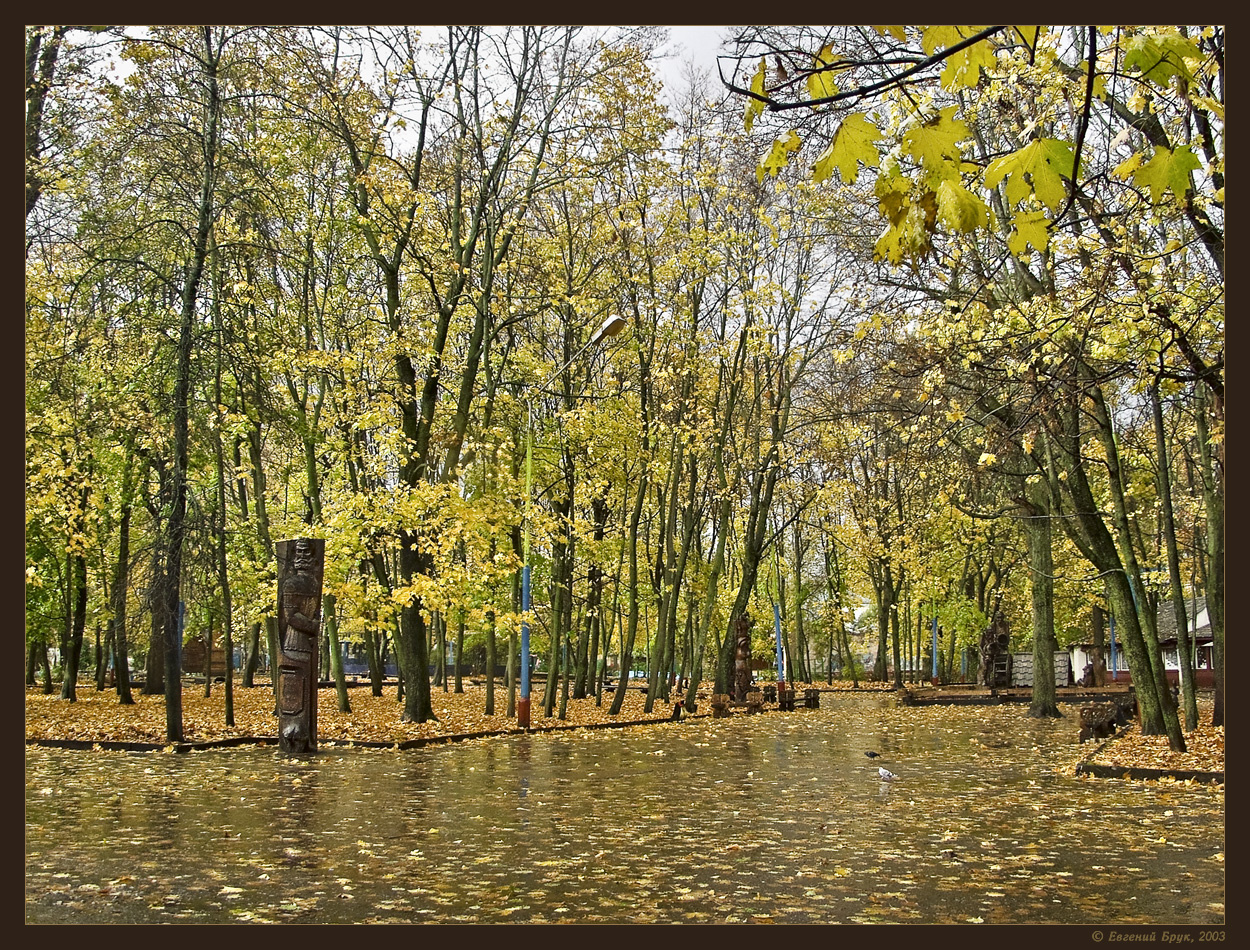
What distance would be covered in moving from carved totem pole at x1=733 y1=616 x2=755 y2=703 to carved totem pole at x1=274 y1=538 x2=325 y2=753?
16.9 meters

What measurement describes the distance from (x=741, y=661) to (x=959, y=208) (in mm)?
29511

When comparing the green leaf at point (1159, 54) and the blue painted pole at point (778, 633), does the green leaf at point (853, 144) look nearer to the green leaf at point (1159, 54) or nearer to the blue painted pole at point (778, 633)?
the green leaf at point (1159, 54)

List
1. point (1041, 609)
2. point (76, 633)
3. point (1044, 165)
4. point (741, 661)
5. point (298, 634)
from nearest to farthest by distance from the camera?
point (1044, 165) → point (298, 634) → point (1041, 609) → point (76, 633) → point (741, 661)

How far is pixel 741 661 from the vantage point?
31812mm

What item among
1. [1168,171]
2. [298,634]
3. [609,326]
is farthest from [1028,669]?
[1168,171]

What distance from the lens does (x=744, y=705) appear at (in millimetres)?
29828

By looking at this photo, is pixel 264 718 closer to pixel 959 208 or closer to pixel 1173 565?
pixel 1173 565

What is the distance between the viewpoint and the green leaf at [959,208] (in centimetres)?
311

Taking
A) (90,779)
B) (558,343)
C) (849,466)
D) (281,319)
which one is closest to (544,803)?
(90,779)

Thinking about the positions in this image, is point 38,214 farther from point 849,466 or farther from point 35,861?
point 849,466

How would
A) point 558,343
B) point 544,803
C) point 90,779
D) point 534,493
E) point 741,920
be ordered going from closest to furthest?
point 741,920 < point 544,803 < point 90,779 < point 534,493 < point 558,343

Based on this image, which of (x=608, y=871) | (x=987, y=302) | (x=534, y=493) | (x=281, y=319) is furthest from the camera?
(x=534, y=493)

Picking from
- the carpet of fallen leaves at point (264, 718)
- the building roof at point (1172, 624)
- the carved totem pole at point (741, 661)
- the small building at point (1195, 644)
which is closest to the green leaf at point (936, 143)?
the carpet of fallen leaves at point (264, 718)

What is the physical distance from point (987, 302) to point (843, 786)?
24.4 ft
